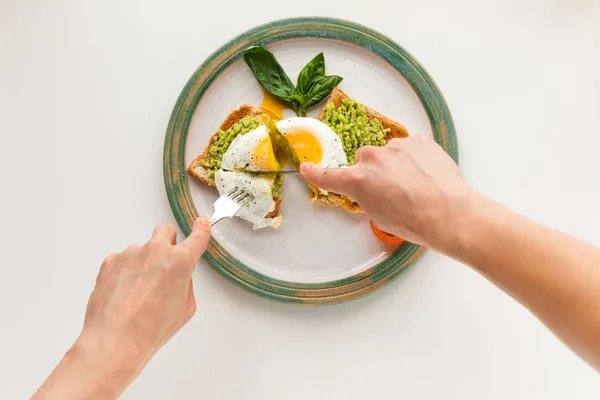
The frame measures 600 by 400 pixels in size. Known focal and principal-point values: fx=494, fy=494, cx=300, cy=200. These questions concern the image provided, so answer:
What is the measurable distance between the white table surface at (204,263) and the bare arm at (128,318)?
2.78 ft

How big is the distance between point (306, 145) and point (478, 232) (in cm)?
110

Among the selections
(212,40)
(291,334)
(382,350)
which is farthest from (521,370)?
(212,40)

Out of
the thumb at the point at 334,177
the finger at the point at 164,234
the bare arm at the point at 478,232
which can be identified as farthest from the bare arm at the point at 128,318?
the bare arm at the point at 478,232

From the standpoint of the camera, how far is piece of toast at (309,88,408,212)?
2441mm

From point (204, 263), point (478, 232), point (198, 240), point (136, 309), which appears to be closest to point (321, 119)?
point (204, 263)

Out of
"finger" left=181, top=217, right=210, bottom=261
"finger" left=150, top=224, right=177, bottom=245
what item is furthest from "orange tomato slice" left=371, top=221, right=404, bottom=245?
"finger" left=150, top=224, right=177, bottom=245

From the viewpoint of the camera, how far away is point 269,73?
98.1 inches

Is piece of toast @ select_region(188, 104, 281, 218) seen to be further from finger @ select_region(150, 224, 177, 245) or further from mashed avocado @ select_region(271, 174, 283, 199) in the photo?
finger @ select_region(150, 224, 177, 245)

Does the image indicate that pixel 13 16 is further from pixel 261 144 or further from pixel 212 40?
pixel 261 144

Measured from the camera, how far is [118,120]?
260cm

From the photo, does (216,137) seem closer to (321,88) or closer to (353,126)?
(321,88)

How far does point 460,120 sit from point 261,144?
105cm

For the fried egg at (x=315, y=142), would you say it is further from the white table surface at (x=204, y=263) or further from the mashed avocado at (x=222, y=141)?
the white table surface at (x=204, y=263)

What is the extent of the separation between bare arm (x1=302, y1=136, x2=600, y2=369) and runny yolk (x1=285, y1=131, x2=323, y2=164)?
1.60 feet
